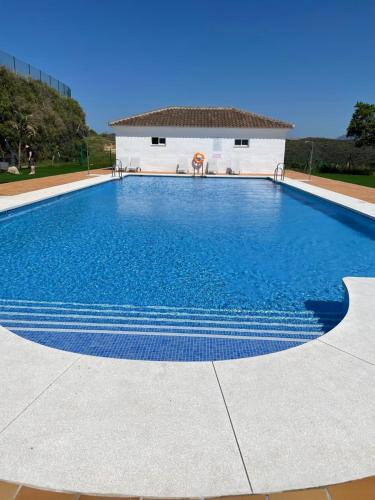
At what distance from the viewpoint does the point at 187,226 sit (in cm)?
889

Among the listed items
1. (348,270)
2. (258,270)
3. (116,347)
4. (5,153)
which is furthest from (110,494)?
(5,153)

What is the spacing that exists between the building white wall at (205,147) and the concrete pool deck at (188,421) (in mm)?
20997

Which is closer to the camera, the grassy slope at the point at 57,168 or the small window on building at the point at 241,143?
the grassy slope at the point at 57,168

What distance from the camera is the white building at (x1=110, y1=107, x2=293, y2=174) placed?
2250 cm

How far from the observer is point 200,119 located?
77.5 feet

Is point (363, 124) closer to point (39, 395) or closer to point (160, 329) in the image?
point (160, 329)

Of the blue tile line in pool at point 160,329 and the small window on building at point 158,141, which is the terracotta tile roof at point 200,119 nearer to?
the small window on building at point 158,141

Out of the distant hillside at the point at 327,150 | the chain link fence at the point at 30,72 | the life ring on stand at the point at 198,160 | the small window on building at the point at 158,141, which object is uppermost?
the chain link fence at the point at 30,72

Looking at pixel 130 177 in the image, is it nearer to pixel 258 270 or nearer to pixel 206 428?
pixel 258 270

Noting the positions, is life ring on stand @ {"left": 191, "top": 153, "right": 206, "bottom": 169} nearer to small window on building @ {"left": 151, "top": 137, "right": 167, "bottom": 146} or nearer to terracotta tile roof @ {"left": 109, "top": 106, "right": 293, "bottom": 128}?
terracotta tile roof @ {"left": 109, "top": 106, "right": 293, "bottom": 128}

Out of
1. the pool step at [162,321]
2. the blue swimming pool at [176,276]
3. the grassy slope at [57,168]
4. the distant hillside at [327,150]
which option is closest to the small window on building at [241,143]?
the grassy slope at [57,168]

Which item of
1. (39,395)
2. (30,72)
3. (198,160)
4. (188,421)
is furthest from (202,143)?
(188,421)

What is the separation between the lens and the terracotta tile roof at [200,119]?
888 inches

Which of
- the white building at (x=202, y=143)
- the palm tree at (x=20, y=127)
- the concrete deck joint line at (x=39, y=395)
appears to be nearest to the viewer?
the concrete deck joint line at (x=39, y=395)
